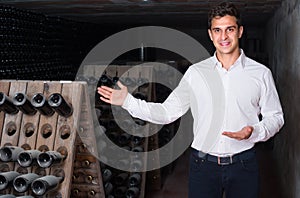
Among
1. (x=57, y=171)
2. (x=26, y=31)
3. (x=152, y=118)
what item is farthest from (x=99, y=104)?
(x=152, y=118)

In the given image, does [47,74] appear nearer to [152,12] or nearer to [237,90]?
[152,12]

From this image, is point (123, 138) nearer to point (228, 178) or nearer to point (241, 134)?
point (228, 178)

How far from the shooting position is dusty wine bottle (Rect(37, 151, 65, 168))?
184cm

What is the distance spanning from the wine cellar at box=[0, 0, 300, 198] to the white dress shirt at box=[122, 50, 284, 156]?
66 centimetres

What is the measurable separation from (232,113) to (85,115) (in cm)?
85

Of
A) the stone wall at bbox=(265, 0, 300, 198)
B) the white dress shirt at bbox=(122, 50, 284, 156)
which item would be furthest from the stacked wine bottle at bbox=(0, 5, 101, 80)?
the stone wall at bbox=(265, 0, 300, 198)

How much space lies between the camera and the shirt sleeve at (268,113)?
149 cm

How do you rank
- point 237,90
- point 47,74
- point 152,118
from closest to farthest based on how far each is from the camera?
point 237,90 < point 152,118 < point 47,74

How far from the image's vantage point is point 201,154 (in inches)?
62.8

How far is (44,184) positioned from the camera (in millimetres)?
1784

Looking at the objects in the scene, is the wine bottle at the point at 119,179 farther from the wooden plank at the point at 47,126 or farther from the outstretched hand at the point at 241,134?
the outstretched hand at the point at 241,134

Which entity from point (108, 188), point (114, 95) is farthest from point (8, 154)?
point (108, 188)

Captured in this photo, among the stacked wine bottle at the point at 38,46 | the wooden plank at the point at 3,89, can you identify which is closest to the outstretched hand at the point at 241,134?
the wooden plank at the point at 3,89

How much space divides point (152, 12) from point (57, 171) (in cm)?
254
